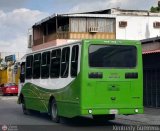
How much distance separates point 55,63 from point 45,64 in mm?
1161

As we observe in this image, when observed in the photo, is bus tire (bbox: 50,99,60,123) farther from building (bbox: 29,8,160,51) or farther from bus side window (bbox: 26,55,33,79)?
building (bbox: 29,8,160,51)

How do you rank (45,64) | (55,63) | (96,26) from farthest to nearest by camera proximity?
(96,26)
(45,64)
(55,63)

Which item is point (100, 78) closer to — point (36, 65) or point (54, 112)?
point (54, 112)

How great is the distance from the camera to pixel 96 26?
153 ft

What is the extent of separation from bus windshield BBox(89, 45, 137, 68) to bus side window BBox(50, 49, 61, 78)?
7.44 feet

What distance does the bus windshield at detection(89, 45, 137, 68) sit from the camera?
53.6 feet

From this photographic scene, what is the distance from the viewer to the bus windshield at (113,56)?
16344 mm

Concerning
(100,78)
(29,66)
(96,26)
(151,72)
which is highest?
(96,26)

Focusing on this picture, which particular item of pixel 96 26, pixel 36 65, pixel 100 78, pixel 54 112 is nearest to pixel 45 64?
pixel 36 65

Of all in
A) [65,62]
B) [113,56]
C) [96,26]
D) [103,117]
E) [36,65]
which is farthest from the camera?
[96,26]

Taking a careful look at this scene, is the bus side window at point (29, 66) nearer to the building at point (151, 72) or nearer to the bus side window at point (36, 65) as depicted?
the bus side window at point (36, 65)

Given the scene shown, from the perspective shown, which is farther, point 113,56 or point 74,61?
point 74,61

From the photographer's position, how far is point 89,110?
52.6ft

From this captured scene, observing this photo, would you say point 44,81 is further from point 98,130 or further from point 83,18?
point 83,18
